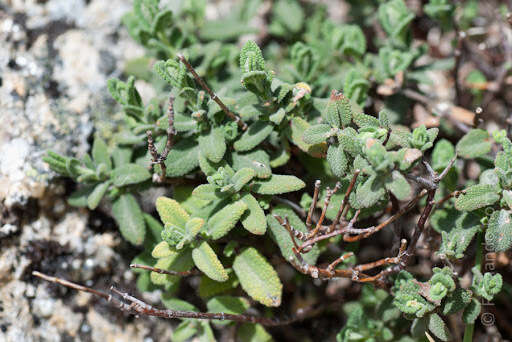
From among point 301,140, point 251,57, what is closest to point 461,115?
point 301,140

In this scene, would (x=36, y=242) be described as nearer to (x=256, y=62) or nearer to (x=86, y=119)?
(x=86, y=119)

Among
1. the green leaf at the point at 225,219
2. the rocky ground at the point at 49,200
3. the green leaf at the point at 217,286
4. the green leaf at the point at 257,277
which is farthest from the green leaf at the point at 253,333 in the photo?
the green leaf at the point at 225,219

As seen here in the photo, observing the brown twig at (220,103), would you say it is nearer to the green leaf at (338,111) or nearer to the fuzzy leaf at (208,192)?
the fuzzy leaf at (208,192)

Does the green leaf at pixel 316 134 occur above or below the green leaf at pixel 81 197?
above

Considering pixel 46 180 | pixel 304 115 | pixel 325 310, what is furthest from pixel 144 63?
pixel 325 310

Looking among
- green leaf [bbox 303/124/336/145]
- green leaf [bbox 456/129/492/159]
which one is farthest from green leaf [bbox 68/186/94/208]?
green leaf [bbox 456/129/492/159]

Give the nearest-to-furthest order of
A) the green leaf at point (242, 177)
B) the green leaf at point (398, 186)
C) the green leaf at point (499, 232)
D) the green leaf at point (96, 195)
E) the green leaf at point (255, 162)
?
1. the green leaf at point (398, 186)
2. the green leaf at point (499, 232)
3. the green leaf at point (242, 177)
4. the green leaf at point (255, 162)
5. the green leaf at point (96, 195)
